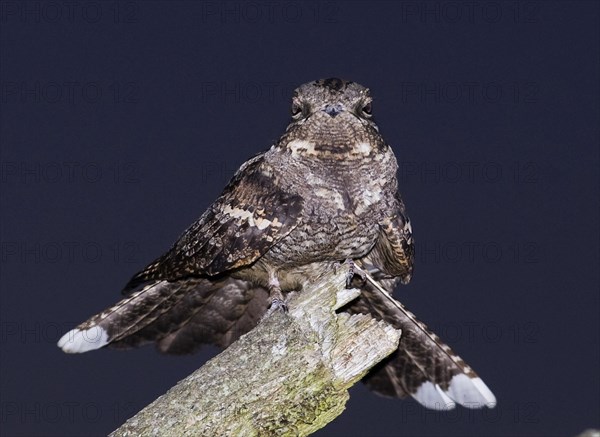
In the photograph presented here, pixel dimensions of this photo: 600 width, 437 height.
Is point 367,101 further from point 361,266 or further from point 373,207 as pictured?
point 361,266

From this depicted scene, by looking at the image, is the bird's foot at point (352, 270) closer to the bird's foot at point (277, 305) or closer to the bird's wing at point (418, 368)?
the bird's wing at point (418, 368)

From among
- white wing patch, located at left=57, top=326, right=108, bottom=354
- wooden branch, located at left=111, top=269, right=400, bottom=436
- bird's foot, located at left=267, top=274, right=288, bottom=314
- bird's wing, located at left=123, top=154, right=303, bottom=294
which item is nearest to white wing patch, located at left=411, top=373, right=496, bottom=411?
wooden branch, located at left=111, top=269, right=400, bottom=436

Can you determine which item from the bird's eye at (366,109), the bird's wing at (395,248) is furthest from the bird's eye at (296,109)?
the bird's wing at (395,248)

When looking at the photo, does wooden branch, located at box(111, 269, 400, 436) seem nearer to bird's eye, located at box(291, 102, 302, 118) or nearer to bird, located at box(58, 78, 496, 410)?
bird, located at box(58, 78, 496, 410)

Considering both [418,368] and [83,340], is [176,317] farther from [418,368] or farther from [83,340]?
[418,368]

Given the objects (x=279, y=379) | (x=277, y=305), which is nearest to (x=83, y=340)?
(x=277, y=305)

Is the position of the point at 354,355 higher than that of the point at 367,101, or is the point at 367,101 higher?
the point at 367,101

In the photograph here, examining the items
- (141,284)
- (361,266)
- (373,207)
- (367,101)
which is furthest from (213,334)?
(367,101)
